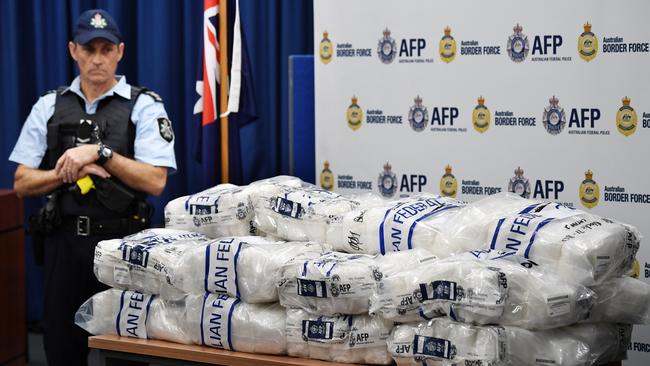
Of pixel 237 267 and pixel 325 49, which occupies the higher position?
pixel 325 49

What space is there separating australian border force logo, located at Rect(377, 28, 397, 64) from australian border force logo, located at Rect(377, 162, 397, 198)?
45 cm

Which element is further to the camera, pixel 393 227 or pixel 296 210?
pixel 296 210

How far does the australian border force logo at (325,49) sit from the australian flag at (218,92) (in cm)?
62

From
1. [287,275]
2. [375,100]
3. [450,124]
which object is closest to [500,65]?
[450,124]

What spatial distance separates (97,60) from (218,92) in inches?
42.9

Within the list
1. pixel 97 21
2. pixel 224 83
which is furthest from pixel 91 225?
pixel 224 83

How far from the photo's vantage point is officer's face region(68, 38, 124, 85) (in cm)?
356

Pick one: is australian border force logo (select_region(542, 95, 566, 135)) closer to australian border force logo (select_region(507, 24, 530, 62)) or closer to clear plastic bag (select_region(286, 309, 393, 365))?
australian border force logo (select_region(507, 24, 530, 62))

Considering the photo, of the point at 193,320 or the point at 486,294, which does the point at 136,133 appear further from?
the point at 486,294

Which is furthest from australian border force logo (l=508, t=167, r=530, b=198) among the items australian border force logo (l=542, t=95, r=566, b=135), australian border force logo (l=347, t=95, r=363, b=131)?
australian border force logo (l=347, t=95, r=363, b=131)

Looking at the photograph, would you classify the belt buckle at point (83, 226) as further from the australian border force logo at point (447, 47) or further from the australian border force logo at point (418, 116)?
the australian border force logo at point (447, 47)

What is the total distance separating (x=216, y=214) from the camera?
102 inches

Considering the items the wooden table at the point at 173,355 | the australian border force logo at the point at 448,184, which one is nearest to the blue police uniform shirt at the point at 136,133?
the australian border force logo at the point at 448,184

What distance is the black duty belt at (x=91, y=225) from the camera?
136 inches
